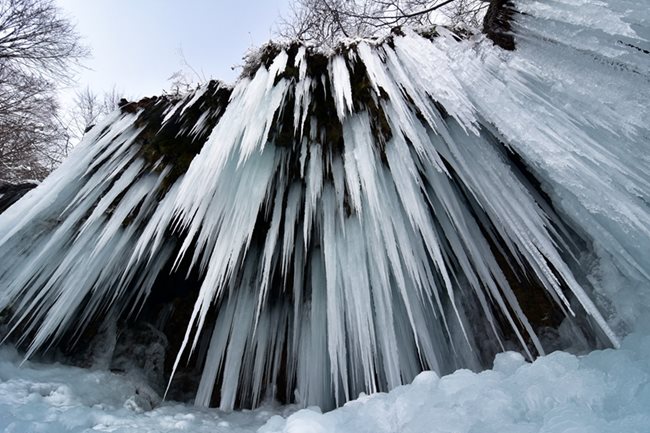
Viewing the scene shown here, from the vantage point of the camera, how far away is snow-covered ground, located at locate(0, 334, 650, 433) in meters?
0.97

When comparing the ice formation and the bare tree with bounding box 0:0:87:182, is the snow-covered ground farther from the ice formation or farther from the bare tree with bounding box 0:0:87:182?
the bare tree with bounding box 0:0:87:182

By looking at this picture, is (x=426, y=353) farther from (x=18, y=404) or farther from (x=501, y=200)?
(x=18, y=404)

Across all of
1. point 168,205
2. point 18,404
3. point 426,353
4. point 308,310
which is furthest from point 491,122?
point 18,404

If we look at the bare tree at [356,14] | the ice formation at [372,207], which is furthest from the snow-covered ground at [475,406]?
the bare tree at [356,14]

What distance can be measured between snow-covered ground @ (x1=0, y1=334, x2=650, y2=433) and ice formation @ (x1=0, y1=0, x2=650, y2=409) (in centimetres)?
25

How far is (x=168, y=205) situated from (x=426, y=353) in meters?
1.49

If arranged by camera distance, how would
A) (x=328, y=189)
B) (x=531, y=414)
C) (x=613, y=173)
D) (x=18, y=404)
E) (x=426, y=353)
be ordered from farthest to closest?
(x=328, y=189) < (x=426, y=353) < (x=18, y=404) < (x=613, y=173) < (x=531, y=414)

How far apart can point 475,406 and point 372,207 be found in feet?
3.03

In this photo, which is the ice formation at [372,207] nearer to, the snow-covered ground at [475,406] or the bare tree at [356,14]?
the snow-covered ground at [475,406]

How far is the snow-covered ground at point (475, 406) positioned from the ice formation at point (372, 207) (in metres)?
0.25

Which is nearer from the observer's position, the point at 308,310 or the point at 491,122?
the point at 491,122

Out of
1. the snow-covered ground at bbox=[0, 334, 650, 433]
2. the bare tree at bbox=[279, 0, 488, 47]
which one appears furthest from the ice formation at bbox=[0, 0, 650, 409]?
the bare tree at bbox=[279, 0, 488, 47]

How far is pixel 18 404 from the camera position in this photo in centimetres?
152

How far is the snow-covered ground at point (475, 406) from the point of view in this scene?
968 millimetres
